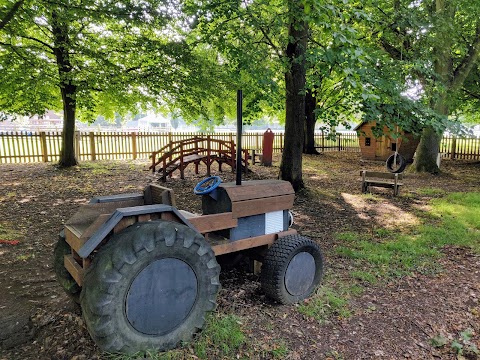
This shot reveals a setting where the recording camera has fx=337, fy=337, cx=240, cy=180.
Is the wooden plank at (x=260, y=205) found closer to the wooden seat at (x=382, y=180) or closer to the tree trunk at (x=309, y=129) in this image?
the wooden seat at (x=382, y=180)

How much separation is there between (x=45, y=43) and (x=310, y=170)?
425 inches

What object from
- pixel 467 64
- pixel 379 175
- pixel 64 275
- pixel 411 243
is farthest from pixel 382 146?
pixel 64 275

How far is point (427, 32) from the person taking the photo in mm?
8062

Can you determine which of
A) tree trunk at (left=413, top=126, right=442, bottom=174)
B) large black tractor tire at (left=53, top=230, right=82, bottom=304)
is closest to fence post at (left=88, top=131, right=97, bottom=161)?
tree trunk at (left=413, top=126, right=442, bottom=174)

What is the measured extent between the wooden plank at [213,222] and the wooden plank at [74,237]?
905mm

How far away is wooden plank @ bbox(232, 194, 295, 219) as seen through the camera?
3.23 m

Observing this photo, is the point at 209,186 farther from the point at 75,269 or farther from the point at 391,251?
the point at 391,251

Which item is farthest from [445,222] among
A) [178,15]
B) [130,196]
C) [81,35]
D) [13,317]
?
[81,35]

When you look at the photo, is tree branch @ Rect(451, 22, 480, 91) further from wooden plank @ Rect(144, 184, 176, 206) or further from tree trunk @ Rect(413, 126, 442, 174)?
wooden plank @ Rect(144, 184, 176, 206)

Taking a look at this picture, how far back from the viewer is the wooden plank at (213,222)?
3006mm

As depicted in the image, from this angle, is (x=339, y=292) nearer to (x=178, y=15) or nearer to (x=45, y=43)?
(x=178, y=15)

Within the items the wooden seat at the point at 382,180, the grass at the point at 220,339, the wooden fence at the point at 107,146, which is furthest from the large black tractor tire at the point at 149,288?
the wooden fence at the point at 107,146

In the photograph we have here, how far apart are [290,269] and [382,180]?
7018mm

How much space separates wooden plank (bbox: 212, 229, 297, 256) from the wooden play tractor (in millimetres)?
11
